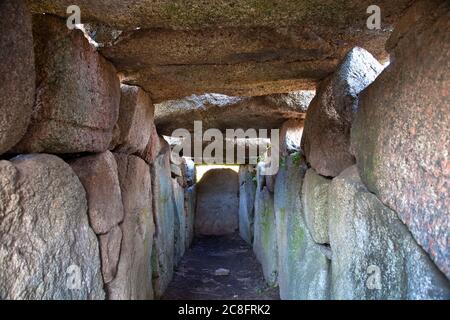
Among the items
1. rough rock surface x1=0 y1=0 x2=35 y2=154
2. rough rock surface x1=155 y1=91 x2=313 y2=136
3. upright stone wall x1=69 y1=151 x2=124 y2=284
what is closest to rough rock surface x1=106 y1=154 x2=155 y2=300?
upright stone wall x1=69 y1=151 x2=124 y2=284

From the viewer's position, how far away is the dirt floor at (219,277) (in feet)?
15.5

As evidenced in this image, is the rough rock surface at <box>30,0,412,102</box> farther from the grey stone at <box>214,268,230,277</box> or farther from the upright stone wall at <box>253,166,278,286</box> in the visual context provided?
the grey stone at <box>214,268,230,277</box>

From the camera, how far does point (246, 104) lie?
4145 mm

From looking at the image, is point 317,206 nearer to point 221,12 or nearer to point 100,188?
point 100,188

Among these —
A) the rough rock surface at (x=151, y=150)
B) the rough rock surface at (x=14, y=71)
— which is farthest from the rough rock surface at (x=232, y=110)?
the rough rock surface at (x=14, y=71)

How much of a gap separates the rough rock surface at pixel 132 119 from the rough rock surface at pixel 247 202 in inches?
175

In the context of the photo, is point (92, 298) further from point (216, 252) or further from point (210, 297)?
point (216, 252)

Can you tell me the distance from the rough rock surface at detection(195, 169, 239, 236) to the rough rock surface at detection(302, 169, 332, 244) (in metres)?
6.94

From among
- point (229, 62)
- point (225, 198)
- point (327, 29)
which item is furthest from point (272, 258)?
point (225, 198)

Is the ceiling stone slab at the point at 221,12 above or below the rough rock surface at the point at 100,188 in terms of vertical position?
above

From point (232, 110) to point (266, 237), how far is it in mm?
2361

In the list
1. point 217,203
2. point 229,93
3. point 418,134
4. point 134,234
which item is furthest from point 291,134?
point 217,203

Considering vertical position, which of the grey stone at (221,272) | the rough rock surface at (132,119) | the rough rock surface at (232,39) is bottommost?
the grey stone at (221,272)

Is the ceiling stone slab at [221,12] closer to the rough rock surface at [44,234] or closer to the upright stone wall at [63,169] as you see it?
the upright stone wall at [63,169]
